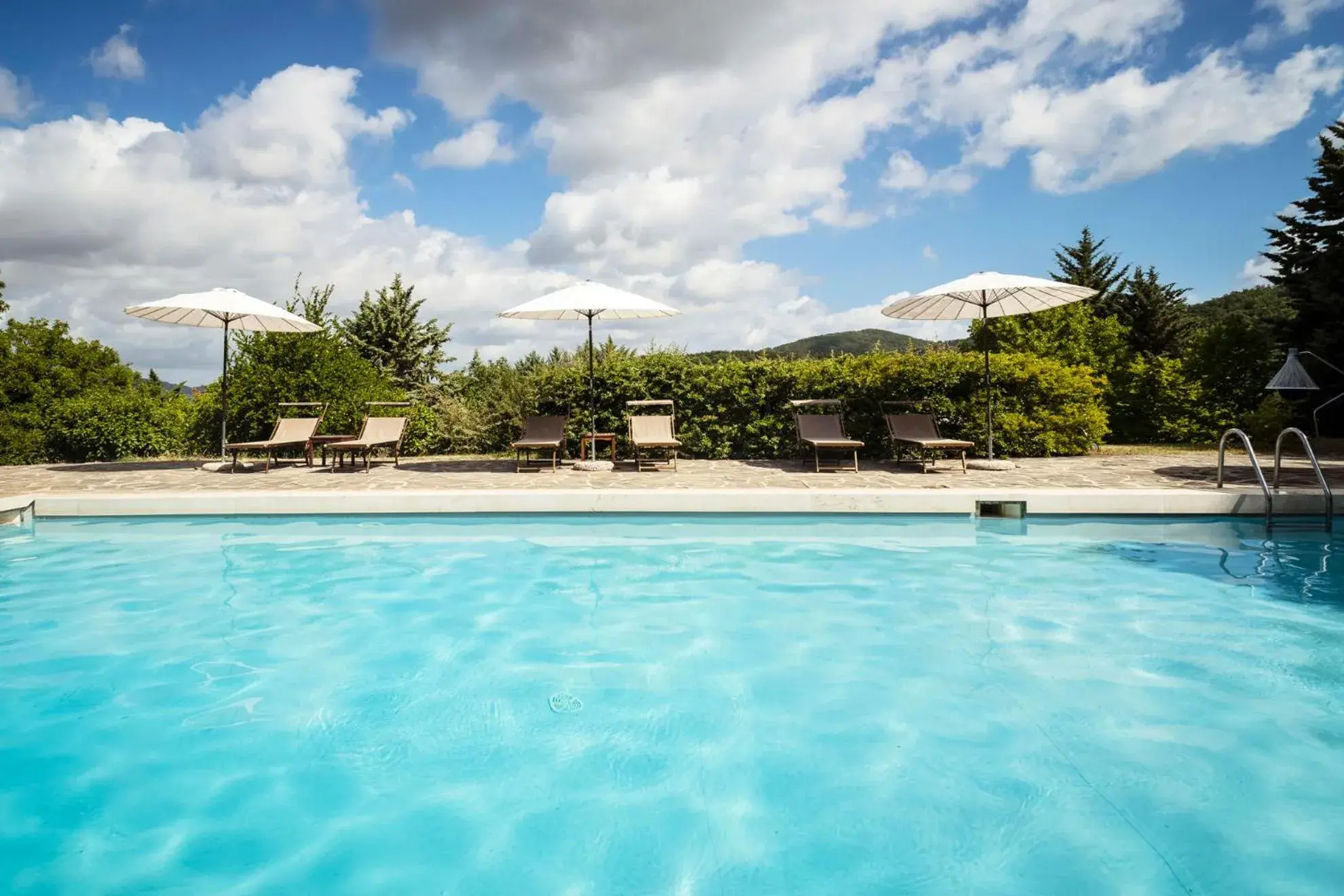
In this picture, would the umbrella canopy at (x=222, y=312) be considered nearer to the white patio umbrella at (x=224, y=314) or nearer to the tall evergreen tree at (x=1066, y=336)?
the white patio umbrella at (x=224, y=314)

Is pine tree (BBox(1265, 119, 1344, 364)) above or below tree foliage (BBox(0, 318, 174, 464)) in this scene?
above

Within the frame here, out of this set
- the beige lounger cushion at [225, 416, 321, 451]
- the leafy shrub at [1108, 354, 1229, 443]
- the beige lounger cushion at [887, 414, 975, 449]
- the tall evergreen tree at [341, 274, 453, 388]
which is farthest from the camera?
the tall evergreen tree at [341, 274, 453, 388]

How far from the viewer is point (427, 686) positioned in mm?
4098

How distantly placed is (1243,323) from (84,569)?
66.5ft

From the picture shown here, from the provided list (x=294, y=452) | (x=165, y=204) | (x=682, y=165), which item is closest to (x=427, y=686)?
(x=294, y=452)

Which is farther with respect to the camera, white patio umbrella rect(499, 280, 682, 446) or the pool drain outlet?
white patio umbrella rect(499, 280, 682, 446)

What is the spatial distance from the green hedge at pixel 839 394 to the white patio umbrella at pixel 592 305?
1.54 metres

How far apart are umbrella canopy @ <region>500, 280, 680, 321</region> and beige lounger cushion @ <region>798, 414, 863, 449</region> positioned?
8.12 feet

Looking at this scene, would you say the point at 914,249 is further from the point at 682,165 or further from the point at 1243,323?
the point at 1243,323

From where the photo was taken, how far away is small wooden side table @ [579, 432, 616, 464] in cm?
1102

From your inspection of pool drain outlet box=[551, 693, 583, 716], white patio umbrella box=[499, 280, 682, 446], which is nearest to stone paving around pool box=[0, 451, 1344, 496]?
white patio umbrella box=[499, 280, 682, 446]

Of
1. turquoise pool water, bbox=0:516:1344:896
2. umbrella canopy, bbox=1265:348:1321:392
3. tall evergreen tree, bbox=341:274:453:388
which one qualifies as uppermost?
tall evergreen tree, bbox=341:274:453:388

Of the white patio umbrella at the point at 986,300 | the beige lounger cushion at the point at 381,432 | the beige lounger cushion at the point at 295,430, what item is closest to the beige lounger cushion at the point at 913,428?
the white patio umbrella at the point at 986,300

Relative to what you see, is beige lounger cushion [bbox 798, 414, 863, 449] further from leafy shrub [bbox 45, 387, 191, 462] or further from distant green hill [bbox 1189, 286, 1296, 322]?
distant green hill [bbox 1189, 286, 1296, 322]
